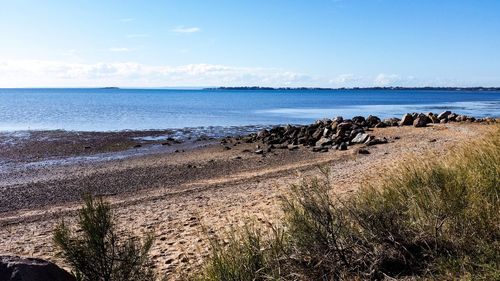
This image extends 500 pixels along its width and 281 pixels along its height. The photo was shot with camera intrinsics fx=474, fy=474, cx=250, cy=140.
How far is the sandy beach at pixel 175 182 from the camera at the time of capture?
903 centimetres

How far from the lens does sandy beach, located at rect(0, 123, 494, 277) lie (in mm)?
9031

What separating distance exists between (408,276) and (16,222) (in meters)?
10.1

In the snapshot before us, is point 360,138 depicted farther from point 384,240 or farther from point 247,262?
point 247,262

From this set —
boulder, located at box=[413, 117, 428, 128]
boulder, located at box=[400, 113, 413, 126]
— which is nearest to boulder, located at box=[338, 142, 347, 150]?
boulder, located at box=[413, 117, 428, 128]

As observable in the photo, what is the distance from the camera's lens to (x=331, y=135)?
89.3 feet

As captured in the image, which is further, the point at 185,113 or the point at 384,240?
the point at 185,113

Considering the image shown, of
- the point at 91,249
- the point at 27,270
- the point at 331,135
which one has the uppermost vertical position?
the point at 91,249

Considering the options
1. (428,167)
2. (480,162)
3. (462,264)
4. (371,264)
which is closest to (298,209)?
(371,264)

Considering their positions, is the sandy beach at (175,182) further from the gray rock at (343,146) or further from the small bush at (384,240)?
the small bush at (384,240)

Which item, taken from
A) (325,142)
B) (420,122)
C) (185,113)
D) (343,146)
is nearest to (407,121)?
(420,122)

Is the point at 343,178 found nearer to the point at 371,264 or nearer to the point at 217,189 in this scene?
the point at 217,189

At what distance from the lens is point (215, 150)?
87.5ft

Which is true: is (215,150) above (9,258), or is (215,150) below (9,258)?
below

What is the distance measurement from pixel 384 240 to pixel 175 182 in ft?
41.4
